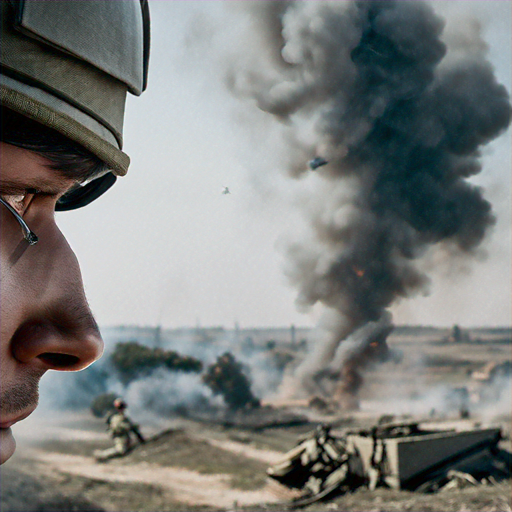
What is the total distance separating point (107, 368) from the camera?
1911cm

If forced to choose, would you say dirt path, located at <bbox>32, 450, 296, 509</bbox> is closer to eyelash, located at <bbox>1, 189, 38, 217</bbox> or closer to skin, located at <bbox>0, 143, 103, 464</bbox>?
skin, located at <bbox>0, 143, 103, 464</bbox>

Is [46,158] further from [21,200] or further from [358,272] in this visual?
[358,272]

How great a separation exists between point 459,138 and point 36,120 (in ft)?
98.1

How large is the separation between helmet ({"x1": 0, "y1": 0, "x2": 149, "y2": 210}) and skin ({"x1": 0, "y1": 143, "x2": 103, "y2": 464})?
66 millimetres

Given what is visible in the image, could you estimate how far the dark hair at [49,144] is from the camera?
589mm

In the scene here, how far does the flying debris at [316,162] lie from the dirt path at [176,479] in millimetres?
18181

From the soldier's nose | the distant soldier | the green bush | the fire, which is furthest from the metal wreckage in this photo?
the fire

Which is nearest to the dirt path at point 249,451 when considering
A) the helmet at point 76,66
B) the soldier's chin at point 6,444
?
the soldier's chin at point 6,444

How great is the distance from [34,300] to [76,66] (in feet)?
1.05

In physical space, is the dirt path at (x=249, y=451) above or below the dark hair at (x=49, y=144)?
below

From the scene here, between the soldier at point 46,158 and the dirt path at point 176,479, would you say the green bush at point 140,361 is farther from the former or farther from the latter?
the soldier at point 46,158

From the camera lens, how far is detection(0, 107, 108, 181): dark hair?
0.59 meters

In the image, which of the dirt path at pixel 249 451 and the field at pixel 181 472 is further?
the dirt path at pixel 249 451

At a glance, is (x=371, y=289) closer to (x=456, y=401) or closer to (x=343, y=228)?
(x=343, y=228)
